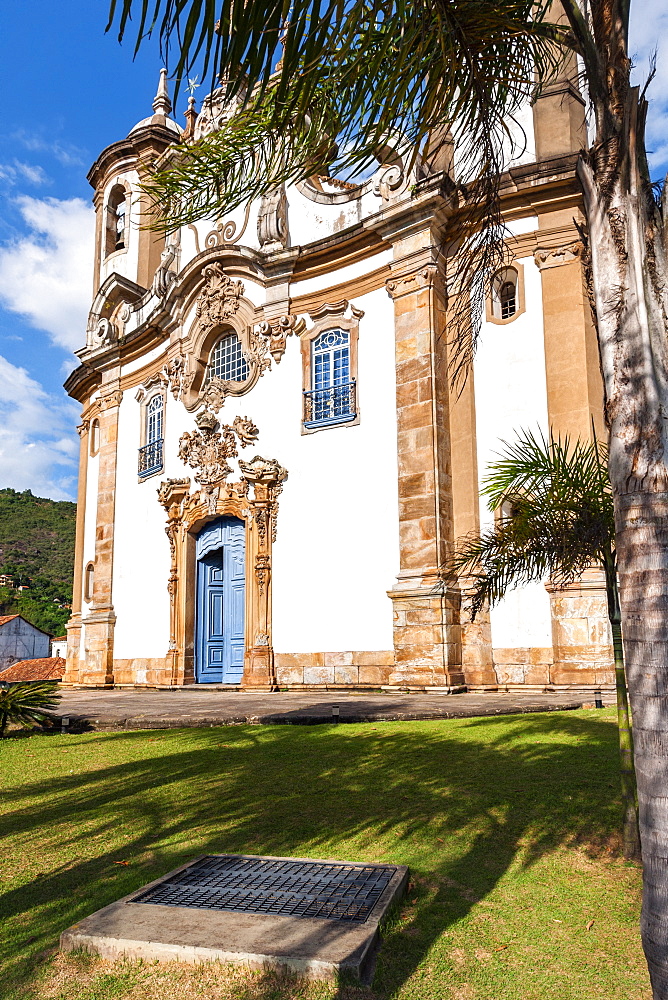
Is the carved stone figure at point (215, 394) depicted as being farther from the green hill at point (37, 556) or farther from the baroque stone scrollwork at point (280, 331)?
the green hill at point (37, 556)

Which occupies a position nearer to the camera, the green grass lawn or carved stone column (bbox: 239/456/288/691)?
the green grass lawn

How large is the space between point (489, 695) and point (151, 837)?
26.3 ft

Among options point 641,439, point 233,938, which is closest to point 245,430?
point 233,938

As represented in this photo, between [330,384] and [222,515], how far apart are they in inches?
147

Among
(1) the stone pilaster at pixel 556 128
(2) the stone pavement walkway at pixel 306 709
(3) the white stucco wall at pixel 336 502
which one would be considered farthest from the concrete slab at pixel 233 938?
(1) the stone pilaster at pixel 556 128

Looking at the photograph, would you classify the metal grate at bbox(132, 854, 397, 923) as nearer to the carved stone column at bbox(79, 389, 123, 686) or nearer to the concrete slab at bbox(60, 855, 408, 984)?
the concrete slab at bbox(60, 855, 408, 984)

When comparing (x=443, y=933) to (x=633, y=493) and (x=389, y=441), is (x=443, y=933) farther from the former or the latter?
(x=389, y=441)

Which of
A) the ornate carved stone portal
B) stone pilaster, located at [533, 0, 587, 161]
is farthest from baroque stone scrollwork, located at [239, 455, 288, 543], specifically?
stone pilaster, located at [533, 0, 587, 161]

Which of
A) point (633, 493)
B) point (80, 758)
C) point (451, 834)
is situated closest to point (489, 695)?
point (80, 758)

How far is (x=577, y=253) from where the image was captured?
42.5ft

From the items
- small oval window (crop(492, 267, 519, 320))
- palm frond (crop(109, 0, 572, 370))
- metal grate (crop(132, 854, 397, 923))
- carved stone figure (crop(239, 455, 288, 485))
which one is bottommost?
metal grate (crop(132, 854, 397, 923))

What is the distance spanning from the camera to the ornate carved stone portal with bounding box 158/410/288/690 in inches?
620

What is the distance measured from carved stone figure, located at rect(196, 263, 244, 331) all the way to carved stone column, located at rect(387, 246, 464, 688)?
429 centimetres

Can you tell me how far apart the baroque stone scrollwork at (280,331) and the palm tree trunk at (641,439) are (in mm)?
13569
